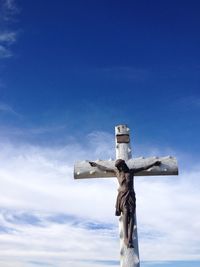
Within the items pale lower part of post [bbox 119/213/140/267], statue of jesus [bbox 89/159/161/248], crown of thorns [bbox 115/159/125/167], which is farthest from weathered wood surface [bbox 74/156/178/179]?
pale lower part of post [bbox 119/213/140/267]

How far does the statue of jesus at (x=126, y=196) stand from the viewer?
6.77m

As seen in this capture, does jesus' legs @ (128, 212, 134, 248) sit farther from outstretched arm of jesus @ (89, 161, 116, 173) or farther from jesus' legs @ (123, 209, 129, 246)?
outstretched arm of jesus @ (89, 161, 116, 173)

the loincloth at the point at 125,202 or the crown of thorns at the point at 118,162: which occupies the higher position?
the crown of thorns at the point at 118,162

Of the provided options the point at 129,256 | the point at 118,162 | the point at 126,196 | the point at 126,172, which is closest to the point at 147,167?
the point at 126,172

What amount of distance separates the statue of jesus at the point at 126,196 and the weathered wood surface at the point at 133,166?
104 millimetres

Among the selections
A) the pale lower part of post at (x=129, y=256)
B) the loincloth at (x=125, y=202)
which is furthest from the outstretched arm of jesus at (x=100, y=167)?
the pale lower part of post at (x=129, y=256)

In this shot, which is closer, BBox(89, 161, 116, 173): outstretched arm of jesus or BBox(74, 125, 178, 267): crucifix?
BBox(74, 125, 178, 267): crucifix

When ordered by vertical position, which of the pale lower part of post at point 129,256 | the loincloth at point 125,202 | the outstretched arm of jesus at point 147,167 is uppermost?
the outstretched arm of jesus at point 147,167

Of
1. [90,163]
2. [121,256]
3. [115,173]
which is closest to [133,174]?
[115,173]

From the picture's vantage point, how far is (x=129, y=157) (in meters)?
7.70

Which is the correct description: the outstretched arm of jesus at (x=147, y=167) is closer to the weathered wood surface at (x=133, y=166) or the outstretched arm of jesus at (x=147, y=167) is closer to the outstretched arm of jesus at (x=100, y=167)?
the weathered wood surface at (x=133, y=166)

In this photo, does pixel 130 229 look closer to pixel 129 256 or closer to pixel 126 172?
pixel 129 256

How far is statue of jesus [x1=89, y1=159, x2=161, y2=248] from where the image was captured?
677 centimetres

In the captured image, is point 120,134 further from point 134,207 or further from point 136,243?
point 136,243
